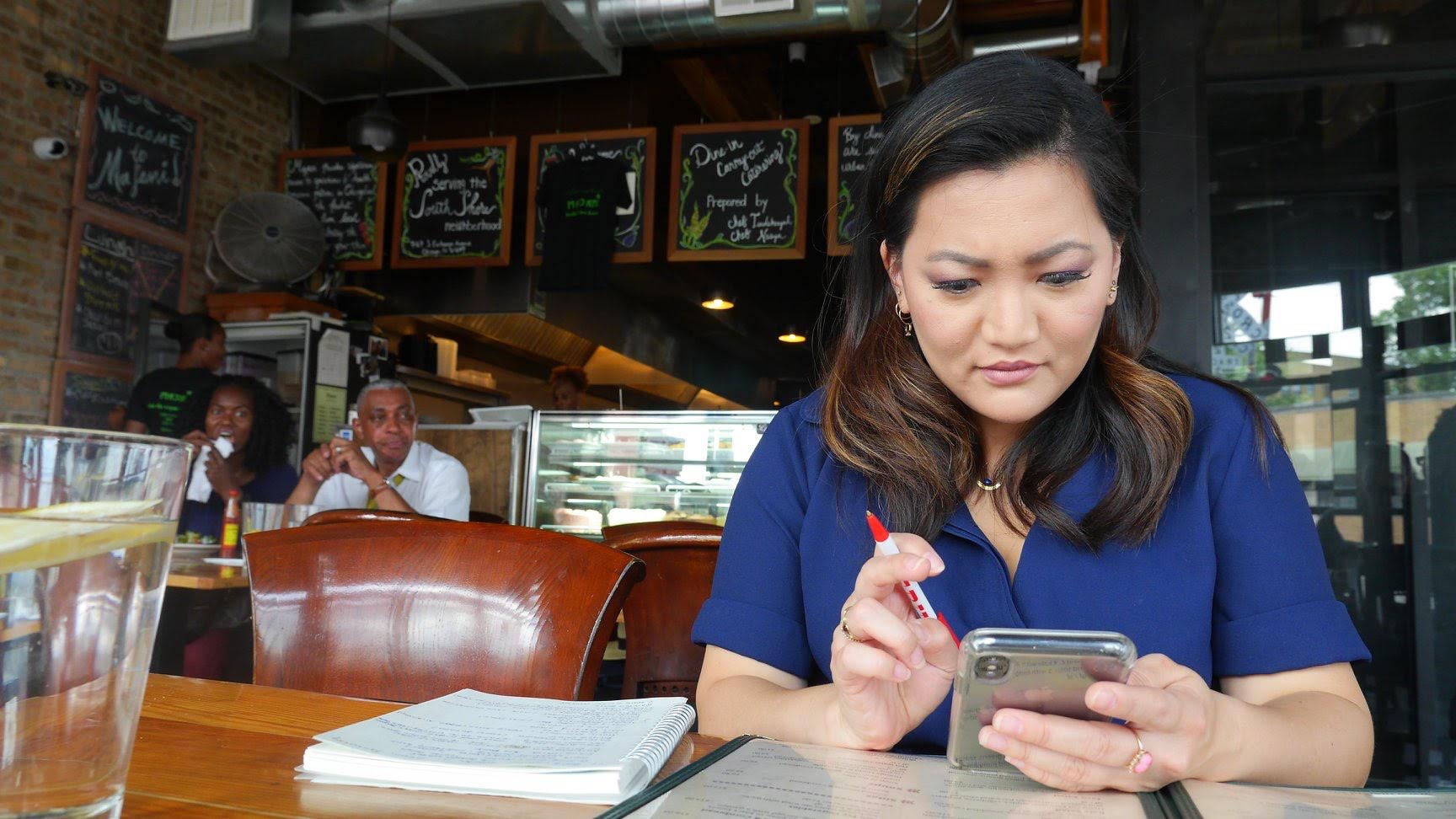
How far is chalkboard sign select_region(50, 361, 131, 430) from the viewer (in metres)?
4.77

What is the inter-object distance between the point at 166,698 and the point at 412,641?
33 centimetres

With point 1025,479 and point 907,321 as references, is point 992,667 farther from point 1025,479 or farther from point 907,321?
point 907,321

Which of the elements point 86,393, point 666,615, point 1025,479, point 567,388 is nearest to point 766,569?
point 1025,479

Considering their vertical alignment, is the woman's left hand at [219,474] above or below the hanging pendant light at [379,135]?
below

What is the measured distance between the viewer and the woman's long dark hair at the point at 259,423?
4395 millimetres

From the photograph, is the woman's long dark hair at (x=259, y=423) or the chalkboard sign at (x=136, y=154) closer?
the woman's long dark hair at (x=259, y=423)

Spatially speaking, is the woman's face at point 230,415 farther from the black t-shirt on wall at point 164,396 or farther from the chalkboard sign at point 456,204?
the chalkboard sign at point 456,204

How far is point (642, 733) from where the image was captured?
78cm

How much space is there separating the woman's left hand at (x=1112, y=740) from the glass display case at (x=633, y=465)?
12.3 ft

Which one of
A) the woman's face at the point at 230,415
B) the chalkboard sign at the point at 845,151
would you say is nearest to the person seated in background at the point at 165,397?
the woman's face at the point at 230,415

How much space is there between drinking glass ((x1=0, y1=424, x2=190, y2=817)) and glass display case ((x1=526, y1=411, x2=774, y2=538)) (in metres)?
3.99

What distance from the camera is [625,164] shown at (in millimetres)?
5645

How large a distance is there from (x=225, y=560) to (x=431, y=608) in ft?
7.58

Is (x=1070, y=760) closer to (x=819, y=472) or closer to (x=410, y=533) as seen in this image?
(x=819, y=472)
